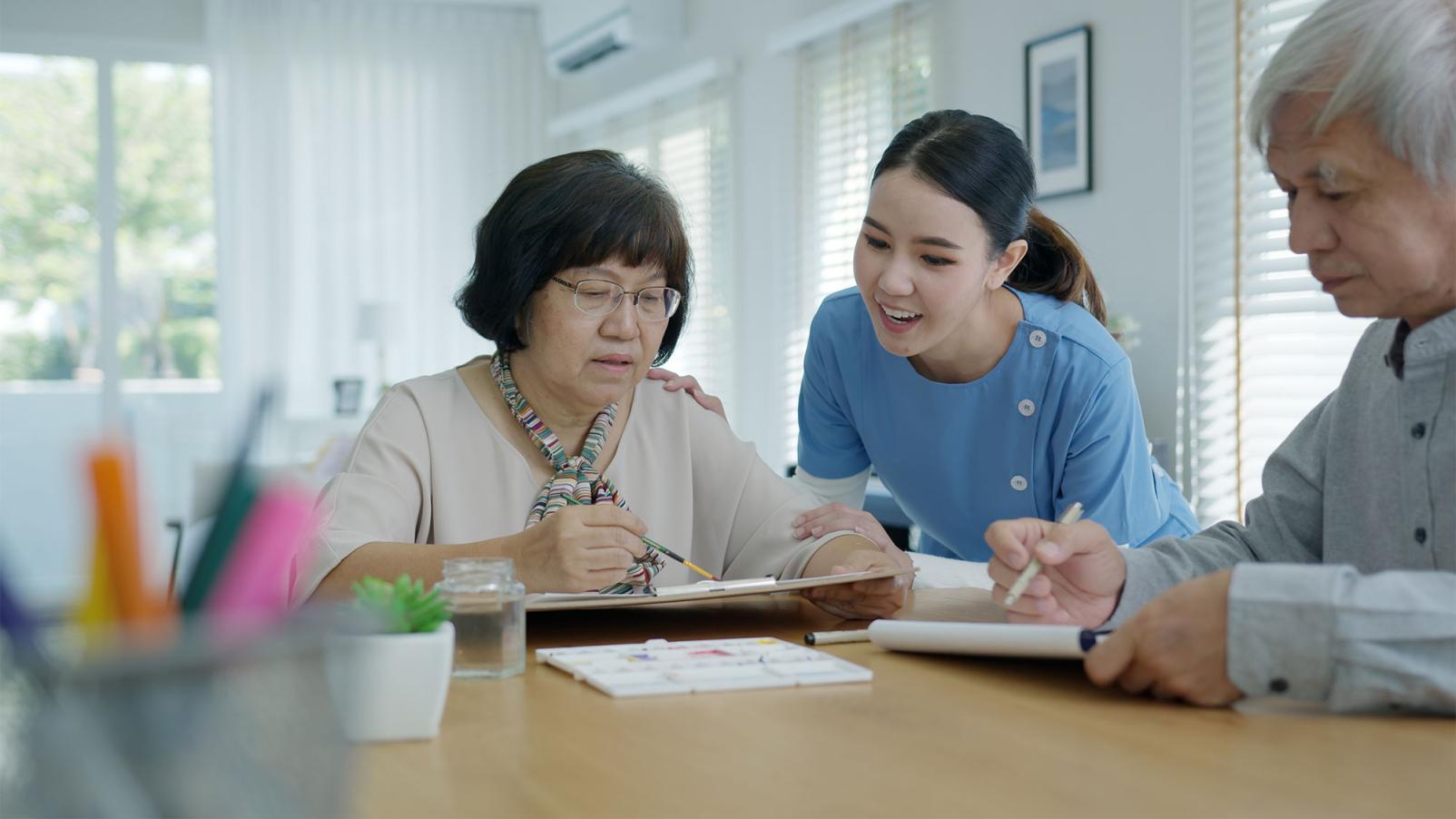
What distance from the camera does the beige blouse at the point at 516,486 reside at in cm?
160

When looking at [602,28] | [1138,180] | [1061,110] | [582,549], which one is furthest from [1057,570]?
[602,28]

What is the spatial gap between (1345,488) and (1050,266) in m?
1.02

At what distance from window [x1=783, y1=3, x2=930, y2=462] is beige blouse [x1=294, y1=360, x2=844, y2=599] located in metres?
2.92

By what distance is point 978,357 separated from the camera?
2.10 metres

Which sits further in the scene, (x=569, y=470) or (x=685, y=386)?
(x=685, y=386)

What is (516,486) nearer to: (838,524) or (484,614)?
(838,524)

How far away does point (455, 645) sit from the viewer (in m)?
1.07

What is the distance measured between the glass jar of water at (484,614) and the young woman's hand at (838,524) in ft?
2.11

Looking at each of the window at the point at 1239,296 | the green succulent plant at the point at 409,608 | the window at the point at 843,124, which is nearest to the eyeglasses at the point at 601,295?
the green succulent plant at the point at 409,608

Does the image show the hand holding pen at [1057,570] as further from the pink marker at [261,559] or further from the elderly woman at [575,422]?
the pink marker at [261,559]

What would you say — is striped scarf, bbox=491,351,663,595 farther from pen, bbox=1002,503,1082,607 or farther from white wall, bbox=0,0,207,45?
white wall, bbox=0,0,207,45

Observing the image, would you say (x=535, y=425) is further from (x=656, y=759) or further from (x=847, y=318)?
(x=656, y=759)

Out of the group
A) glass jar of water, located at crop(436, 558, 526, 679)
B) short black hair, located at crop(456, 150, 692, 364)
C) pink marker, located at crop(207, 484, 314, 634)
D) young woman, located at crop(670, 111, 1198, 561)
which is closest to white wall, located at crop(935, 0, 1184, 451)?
young woman, located at crop(670, 111, 1198, 561)

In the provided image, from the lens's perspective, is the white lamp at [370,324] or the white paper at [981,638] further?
the white lamp at [370,324]
